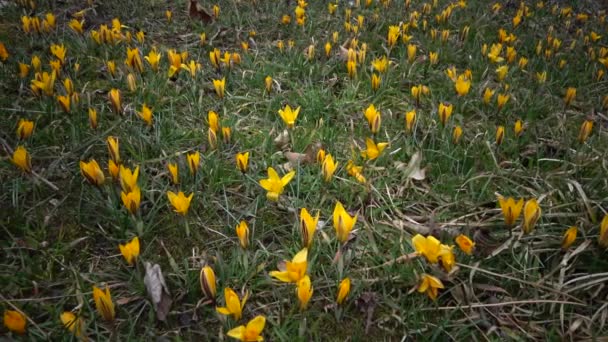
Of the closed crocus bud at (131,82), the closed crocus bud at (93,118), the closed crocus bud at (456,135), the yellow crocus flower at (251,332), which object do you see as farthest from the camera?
the closed crocus bud at (131,82)

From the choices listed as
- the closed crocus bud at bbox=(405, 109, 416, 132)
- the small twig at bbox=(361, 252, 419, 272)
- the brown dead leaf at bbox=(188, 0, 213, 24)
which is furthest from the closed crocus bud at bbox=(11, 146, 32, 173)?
the brown dead leaf at bbox=(188, 0, 213, 24)

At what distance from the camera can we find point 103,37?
306 centimetres

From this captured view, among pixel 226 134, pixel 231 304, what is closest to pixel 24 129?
pixel 226 134

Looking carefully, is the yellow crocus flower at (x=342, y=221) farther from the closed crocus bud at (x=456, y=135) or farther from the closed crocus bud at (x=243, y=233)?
the closed crocus bud at (x=456, y=135)

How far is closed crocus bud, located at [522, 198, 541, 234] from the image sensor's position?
60.1 inches

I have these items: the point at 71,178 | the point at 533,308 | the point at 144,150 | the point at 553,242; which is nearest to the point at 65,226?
the point at 71,178

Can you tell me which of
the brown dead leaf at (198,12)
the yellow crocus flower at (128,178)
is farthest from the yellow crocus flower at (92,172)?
the brown dead leaf at (198,12)

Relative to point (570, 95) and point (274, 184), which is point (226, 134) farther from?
point (570, 95)

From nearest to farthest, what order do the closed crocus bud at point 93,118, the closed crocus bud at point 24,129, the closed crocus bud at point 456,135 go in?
the closed crocus bud at point 24,129 < the closed crocus bud at point 93,118 < the closed crocus bud at point 456,135

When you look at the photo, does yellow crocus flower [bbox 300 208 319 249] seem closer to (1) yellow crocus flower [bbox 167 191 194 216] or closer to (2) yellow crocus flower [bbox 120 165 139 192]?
(1) yellow crocus flower [bbox 167 191 194 216]

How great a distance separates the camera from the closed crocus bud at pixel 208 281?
135 centimetres

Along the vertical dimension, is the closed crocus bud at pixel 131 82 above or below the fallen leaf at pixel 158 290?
above

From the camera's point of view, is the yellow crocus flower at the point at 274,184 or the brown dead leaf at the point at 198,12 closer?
the yellow crocus flower at the point at 274,184

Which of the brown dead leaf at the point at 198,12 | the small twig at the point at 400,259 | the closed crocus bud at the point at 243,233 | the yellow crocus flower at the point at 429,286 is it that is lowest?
the small twig at the point at 400,259
